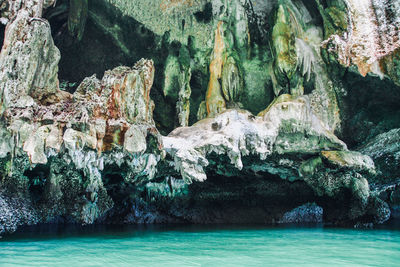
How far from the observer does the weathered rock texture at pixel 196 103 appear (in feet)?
25.2

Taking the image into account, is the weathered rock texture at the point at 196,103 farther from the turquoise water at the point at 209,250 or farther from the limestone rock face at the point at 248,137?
the turquoise water at the point at 209,250

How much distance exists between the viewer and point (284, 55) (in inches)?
406

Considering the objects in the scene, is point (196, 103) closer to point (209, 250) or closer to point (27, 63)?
point (27, 63)

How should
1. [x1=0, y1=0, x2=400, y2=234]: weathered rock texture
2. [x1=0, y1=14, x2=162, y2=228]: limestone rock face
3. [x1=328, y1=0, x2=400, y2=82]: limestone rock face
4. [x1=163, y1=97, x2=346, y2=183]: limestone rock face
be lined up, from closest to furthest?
[x1=0, y1=14, x2=162, y2=228]: limestone rock face
[x1=0, y1=0, x2=400, y2=234]: weathered rock texture
[x1=163, y1=97, x2=346, y2=183]: limestone rock face
[x1=328, y1=0, x2=400, y2=82]: limestone rock face

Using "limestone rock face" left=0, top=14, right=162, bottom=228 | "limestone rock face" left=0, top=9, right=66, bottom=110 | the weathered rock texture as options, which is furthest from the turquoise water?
"limestone rock face" left=0, top=9, right=66, bottom=110

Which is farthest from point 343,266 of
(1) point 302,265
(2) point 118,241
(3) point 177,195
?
(3) point 177,195

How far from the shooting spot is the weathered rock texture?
7.68 m

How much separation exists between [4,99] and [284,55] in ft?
22.7

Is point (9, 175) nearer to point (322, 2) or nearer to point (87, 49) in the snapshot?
point (87, 49)

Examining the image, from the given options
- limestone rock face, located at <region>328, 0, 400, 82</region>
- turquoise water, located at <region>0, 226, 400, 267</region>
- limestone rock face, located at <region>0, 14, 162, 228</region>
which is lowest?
turquoise water, located at <region>0, 226, 400, 267</region>

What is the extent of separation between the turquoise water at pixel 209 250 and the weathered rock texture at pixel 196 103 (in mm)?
1426

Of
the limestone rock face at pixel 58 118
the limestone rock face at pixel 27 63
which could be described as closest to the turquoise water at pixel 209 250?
the limestone rock face at pixel 58 118

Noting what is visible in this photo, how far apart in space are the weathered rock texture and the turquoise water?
143 cm

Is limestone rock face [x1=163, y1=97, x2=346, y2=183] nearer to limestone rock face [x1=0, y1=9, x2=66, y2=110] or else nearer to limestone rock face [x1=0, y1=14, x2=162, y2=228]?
limestone rock face [x1=0, y1=14, x2=162, y2=228]
